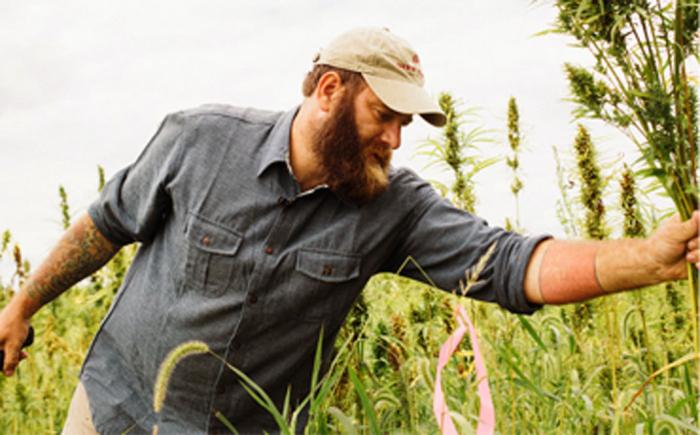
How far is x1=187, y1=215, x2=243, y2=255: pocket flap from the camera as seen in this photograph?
9.95ft

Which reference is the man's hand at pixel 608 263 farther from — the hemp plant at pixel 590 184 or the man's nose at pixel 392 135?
the man's nose at pixel 392 135

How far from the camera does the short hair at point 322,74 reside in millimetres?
2984

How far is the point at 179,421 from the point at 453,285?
3.92ft

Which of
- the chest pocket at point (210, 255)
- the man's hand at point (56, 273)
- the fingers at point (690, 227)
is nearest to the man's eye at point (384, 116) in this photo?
the chest pocket at point (210, 255)

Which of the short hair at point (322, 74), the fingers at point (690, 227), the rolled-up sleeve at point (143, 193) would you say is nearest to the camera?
the fingers at point (690, 227)

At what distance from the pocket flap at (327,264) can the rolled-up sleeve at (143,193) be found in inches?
25.4

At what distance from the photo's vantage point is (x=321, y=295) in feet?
10.0

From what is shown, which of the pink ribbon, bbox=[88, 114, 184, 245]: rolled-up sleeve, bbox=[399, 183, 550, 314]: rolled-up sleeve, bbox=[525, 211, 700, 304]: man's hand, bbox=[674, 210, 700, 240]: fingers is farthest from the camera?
bbox=[88, 114, 184, 245]: rolled-up sleeve

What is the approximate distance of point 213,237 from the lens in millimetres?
3055

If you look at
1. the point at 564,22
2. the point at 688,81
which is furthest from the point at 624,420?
the point at 564,22

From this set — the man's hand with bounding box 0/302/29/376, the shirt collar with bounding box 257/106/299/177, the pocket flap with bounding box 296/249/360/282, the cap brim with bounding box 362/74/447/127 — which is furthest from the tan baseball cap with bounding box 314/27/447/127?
the man's hand with bounding box 0/302/29/376

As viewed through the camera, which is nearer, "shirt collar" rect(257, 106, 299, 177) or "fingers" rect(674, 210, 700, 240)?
"fingers" rect(674, 210, 700, 240)

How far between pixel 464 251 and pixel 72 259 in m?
1.68

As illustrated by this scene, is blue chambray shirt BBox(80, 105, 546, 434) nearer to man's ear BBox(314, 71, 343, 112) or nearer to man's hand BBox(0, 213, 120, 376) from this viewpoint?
man's ear BBox(314, 71, 343, 112)
